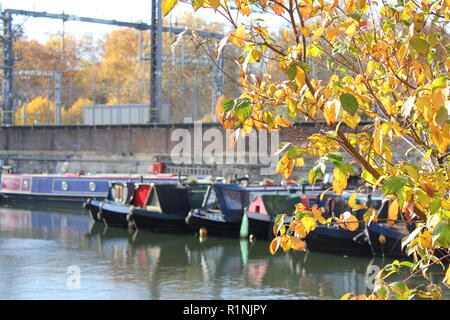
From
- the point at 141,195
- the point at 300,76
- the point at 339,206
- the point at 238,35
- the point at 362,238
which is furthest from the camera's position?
the point at 141,195

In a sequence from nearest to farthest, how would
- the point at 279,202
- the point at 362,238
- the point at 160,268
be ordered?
the point at 160,268 < the point at 362,238 < the point at 279,202

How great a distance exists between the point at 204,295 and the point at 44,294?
2718 mm

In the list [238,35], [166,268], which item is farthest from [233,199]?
[238,35]

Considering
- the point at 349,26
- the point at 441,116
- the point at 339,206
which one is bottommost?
the point at 339,206

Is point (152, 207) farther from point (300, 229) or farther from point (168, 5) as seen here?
point (168, 5)

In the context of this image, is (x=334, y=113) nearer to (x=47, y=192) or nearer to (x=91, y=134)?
(x=47, y=192)

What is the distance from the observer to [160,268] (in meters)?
17.0

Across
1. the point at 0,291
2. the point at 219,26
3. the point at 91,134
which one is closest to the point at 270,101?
the point at 0,291

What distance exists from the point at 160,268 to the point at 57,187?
18.0 metres

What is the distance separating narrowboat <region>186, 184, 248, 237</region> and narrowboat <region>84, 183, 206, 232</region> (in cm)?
102

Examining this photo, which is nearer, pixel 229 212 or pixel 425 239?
pixel 425 239

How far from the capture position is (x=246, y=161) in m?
36.1

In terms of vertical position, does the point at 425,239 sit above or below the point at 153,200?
above

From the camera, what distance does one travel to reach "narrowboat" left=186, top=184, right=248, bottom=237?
72.4ft
